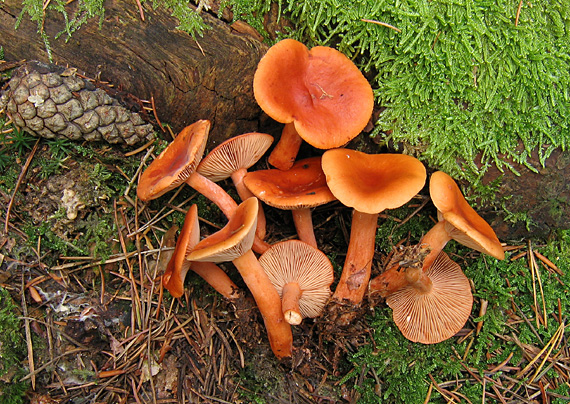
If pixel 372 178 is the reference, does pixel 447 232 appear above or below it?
below

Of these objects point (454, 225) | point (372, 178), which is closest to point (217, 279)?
point (372, 178)

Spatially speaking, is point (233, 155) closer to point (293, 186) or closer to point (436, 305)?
point (293, 186)

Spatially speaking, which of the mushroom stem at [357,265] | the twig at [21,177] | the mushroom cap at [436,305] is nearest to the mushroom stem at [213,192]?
the mushroom stem at [357,265]

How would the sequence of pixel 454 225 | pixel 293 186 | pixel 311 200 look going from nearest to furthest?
pixel 454 225, pixel 311 200, pixel 293 186

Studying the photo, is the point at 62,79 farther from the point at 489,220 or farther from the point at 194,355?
the point at 489,220

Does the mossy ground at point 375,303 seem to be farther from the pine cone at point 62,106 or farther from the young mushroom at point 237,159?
the young mushroom at point 237,159

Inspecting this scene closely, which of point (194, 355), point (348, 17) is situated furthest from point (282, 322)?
point (348, 17)

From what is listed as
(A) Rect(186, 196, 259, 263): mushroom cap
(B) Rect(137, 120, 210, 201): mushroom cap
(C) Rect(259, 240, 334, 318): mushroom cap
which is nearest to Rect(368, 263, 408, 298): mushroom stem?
(C) Rect(259, 240, 334, 318): mushroom cap
